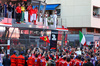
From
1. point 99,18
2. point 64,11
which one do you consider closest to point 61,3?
point 64,11

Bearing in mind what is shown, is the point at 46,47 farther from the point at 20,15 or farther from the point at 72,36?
the point at 72,36

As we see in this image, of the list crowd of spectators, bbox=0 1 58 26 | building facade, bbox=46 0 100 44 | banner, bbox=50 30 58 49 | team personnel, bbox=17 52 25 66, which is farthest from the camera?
building facade, bbox=46 0 100 44

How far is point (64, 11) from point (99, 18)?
6.71 meters

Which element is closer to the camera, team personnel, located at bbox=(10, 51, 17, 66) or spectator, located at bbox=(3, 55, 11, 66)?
spectator, located at bbox=(3, 55, 11, 66)

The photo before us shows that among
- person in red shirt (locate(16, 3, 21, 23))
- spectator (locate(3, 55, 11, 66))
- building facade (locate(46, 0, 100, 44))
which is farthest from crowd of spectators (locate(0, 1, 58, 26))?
building facade (locate(46, 0, 100, 44))

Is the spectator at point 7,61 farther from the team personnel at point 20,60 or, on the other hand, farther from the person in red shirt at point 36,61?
the person in red shirt at point 36,61

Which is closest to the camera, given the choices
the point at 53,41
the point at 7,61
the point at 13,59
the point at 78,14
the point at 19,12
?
the point at 7,61

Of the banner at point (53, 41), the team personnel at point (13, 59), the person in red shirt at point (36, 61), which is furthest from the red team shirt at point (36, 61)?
the banner at point (53, 41)

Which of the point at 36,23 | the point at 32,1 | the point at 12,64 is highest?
the point at 32,1

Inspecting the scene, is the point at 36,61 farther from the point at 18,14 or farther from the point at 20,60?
the point at 18,14

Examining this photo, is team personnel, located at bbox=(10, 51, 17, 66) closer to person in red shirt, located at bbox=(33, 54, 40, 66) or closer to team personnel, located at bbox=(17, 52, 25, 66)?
team personnel, located at bbox=(17, 52, 25, 66)

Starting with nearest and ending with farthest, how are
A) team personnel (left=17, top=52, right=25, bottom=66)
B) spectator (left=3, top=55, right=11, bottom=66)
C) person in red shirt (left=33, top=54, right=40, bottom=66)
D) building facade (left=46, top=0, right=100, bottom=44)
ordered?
spectator (left=3, top=55, right=11, bottom=66), person in red shirt (left=33, top=54, right=40, bottom=66), team personnel (left=17, top=52, right=25, bottom=66), building facade (left=46, top=0, right=100, bottom=44)

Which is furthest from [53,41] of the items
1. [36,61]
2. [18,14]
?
[36,61]

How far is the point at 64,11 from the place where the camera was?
42.3 m
